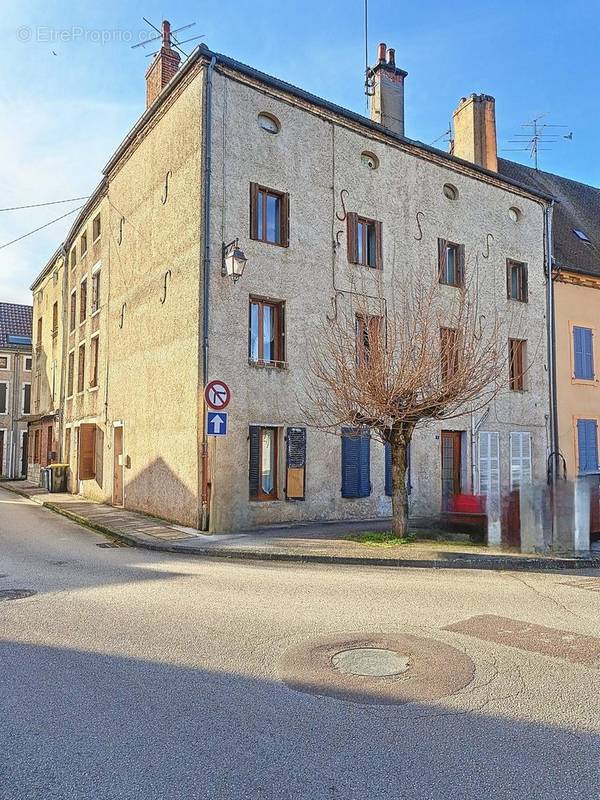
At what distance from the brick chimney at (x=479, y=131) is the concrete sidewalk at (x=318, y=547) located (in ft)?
41.7

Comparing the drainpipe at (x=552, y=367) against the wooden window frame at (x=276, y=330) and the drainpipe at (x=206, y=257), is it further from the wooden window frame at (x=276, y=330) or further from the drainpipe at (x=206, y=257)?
the drainpipe at (x=206, y=257)

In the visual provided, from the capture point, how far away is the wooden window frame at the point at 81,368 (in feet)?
78.0

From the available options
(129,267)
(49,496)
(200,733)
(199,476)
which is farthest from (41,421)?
(200,733)

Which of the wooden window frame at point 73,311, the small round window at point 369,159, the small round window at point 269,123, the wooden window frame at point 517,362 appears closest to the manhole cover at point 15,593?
the small round window at point 269,123

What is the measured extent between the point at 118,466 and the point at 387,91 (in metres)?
13.4

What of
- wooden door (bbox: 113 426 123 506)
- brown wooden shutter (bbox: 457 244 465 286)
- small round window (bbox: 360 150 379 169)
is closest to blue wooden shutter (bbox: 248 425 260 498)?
wooden door (bbox: 113 426 123 506)

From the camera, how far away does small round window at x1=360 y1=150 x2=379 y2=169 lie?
55.9ft

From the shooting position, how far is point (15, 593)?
7676mm

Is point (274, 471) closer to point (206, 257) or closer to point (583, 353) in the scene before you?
point (206, 257)

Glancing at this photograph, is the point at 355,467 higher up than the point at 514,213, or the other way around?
the point at 514,213

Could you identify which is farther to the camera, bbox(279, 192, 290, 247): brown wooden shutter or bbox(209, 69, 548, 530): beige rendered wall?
bbox(279, 192, 290, 247): brown wooden shutter

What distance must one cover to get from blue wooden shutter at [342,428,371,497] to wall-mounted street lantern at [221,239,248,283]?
14.9 ft

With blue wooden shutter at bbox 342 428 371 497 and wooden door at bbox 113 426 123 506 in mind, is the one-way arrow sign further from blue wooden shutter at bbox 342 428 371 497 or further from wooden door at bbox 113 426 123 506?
wooden door at bbox 113 426 123 506

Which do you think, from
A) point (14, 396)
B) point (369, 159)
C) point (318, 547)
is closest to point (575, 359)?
point (369, 159)
